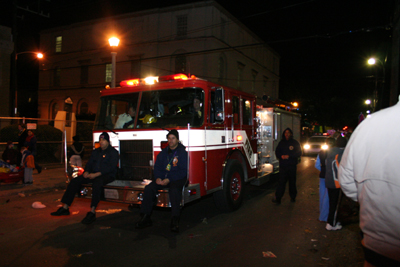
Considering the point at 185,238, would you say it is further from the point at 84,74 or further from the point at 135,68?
the point at 84,74

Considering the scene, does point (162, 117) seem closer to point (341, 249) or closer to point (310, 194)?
point (341, 249)

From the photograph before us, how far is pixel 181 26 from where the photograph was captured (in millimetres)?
28781

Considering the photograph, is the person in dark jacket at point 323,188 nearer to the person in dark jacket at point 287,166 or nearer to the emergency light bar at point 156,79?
the person in dark jacket at point 287,166

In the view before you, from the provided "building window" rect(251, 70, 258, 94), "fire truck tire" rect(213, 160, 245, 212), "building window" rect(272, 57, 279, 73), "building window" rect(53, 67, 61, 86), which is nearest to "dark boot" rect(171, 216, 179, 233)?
"fire truck tire" rect(213, 160, 245, 212)

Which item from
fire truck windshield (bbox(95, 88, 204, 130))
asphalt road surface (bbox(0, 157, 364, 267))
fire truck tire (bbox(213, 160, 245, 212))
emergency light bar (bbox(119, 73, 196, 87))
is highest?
emergency light bar (bbox(119, 73, 196, 87))

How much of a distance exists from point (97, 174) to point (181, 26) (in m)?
25.1

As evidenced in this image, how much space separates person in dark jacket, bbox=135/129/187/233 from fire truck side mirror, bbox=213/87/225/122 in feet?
3.08

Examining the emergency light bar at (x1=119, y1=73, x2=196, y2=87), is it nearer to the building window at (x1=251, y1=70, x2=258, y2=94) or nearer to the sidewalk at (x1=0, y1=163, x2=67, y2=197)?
the sidewalk at (x1=0, y1=163, x2=67, y2=197)

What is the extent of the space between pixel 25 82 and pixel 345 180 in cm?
5374

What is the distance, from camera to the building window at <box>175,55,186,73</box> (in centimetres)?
2866

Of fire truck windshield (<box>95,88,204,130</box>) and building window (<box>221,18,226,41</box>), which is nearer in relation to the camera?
fire truck windshield (<box>95,88,204,130</box>)

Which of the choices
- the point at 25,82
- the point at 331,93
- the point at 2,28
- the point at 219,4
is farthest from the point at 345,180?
the point at 25,82

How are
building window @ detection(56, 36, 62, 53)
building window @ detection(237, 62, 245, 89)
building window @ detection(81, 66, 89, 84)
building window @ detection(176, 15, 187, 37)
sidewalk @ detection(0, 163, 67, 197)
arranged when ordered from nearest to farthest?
sidewalk @ detection(0, 163, 67, 197) < building window @ detection(176, 15, 187, 37) < building window @ detection(237, 62, 245, 89) < building window @ detection(81, 66, 89, 84) < building window @ detection(56, 36, 62, 53)

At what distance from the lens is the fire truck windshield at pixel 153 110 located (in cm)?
619
